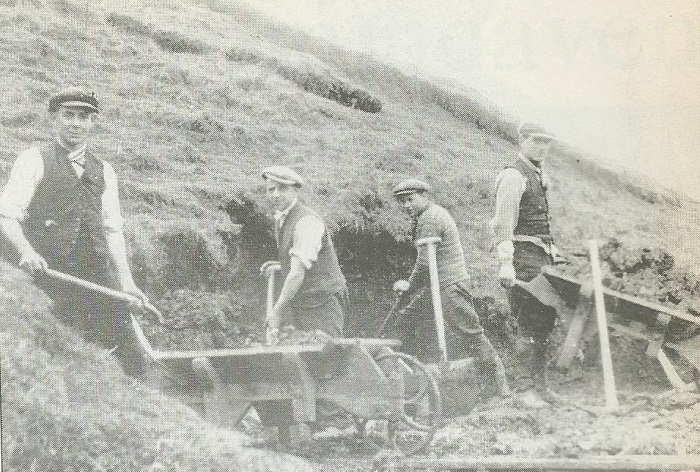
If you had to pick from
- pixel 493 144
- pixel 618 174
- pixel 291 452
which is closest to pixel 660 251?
pixel 618 174

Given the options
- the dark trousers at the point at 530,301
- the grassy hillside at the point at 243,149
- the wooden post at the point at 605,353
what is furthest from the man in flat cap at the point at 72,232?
the wooden post at the point at 605,353

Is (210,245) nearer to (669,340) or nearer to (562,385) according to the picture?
(562,385)

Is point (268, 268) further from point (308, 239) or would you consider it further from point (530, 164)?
point (530, 164)

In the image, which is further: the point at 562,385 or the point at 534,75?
the point at 534,75

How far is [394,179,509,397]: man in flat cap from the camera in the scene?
17.4 feet

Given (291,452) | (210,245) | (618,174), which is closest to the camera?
(291,452)

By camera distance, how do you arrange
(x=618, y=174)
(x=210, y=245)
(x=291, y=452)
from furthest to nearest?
(x=618, y=174) < (x=210, y=245) < (x=291, y=452)

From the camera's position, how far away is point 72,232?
5176mm

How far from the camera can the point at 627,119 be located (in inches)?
231

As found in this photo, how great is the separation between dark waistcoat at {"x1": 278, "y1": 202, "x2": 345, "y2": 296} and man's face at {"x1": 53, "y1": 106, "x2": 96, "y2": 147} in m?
1.55

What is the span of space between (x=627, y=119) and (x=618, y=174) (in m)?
0.45

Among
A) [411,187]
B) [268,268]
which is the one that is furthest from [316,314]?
[411,187]

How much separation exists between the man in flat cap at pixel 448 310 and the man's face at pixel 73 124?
2436 millimetres

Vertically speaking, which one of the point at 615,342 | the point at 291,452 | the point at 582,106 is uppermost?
the point at 582,106
